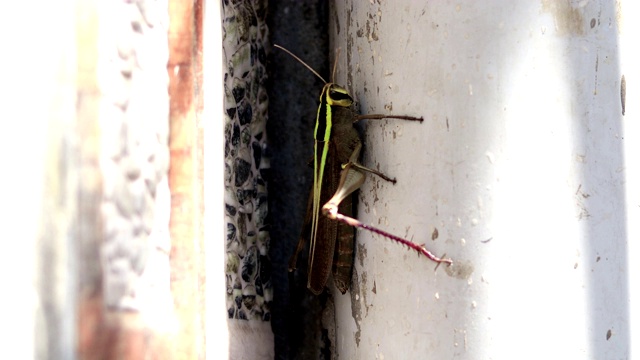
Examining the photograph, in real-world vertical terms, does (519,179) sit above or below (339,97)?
below

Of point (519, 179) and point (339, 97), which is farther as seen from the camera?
point (339, 97)

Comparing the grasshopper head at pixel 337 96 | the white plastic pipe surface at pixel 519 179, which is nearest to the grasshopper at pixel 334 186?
the grasshopper head at pixel 337 96

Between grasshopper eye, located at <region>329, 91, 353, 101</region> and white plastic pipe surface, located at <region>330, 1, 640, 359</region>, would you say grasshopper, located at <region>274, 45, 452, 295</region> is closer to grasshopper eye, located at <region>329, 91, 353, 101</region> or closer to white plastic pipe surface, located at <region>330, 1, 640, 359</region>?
grasshopper eye, located at <region>329, 91, 353, 101</region>

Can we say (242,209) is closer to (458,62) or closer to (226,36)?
(226,36)

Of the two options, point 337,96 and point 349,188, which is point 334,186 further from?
point 337,96

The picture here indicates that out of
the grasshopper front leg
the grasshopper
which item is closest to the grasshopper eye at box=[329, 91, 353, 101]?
the grasshopper

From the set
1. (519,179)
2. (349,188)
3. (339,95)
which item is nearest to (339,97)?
(339,95)
